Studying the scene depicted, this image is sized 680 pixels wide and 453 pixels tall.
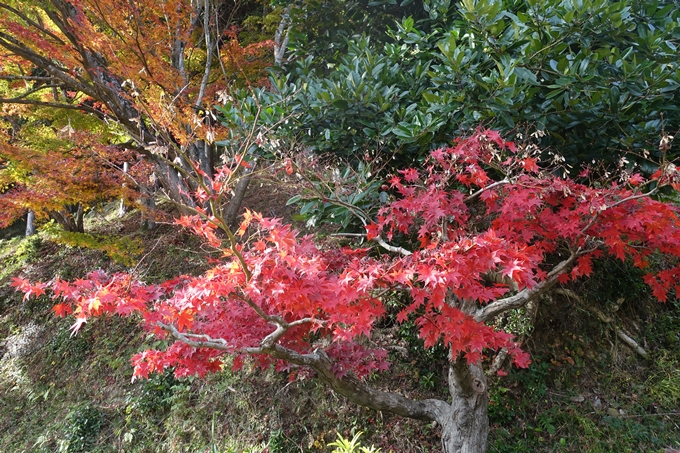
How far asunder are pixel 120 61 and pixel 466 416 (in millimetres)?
6043

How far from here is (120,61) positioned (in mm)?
5402

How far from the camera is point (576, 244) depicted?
112 inches

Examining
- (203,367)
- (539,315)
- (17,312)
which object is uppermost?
(203,367)

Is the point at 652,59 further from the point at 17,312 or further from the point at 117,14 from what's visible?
the point at 17,312

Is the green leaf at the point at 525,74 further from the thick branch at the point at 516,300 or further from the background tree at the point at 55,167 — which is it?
the background tree at the point at 55,167

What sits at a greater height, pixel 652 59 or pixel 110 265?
pixel 652 59

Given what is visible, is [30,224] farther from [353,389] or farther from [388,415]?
[353,389]

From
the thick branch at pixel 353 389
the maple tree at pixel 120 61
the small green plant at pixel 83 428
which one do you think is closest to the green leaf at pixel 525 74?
the thick branch at pixel 353 389

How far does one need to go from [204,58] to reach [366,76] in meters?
4.60

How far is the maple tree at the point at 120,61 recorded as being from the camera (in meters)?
5.35

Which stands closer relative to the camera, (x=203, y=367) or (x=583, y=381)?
(x=203, y=367)

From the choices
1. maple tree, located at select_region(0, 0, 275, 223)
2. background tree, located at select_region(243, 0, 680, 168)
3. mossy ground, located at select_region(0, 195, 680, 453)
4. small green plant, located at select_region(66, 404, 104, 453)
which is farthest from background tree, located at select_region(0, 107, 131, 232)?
background tree, located at select_region(243, 0, 680, 168)

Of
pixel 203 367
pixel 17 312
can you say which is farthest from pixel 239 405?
pixel 17 312

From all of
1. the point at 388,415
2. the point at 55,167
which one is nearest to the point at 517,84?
→ the point at 388,415
